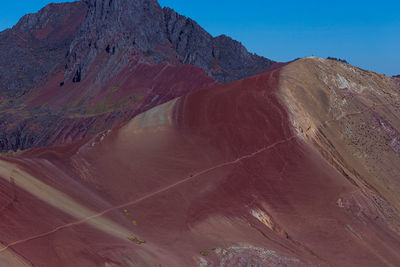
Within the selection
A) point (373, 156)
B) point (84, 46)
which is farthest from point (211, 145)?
point (84, 46)

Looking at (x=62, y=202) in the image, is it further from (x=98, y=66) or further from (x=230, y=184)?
(x=98, y=66)

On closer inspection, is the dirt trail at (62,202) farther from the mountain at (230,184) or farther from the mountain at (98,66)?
the mountain at (98,66)

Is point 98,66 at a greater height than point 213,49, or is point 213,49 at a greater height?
point 213,49

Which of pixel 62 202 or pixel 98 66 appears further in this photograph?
pixel 98 66

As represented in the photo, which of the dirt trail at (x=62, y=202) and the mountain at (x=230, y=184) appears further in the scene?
the dirt trail at (x=62, y=202)

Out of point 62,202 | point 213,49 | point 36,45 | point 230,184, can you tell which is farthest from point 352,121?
point 36,45

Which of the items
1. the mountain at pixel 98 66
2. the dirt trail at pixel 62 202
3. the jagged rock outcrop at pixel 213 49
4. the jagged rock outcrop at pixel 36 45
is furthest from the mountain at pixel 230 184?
the jagged rock outcrop at pixel 213 49

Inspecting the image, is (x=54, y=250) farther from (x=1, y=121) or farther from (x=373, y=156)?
(x=1, y=121)
